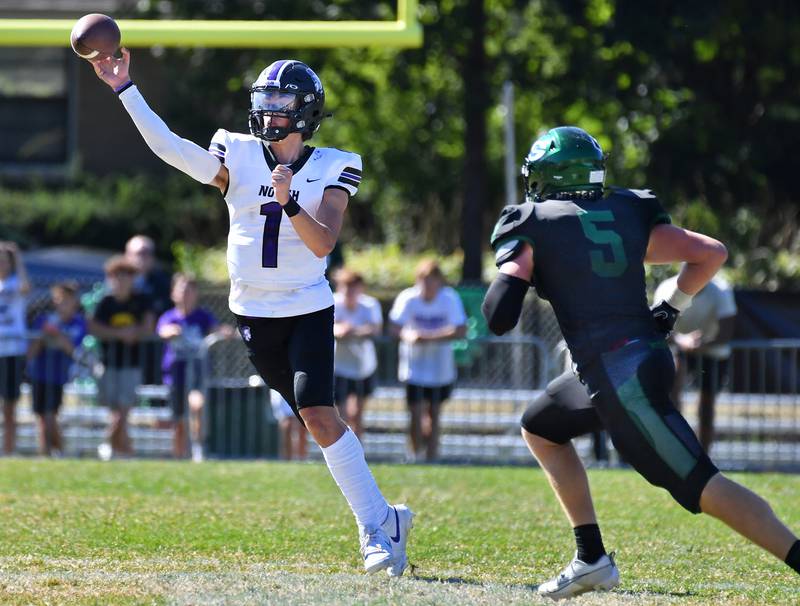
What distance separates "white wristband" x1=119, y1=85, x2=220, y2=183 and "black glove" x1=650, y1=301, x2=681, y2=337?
1.83 m

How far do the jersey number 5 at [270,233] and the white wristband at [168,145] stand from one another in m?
0.26

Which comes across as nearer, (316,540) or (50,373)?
(316,540)

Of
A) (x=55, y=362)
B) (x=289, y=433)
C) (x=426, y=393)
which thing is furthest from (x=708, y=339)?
(x=55, y=362)

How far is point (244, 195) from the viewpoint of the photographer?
554 cm

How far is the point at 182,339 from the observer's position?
11.2 metres

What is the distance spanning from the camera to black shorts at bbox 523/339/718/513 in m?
4.69

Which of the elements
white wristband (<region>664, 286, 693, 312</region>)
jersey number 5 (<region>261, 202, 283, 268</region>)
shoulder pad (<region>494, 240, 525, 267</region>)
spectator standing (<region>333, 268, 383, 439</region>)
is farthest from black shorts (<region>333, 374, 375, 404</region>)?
shoulder pad (<region>494, 240, 525, 267</region>)

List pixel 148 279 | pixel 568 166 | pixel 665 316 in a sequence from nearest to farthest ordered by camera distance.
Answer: pixel 568 166 < pixel 665 316 < pixel 148 279

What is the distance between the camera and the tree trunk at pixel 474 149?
16.6 metres

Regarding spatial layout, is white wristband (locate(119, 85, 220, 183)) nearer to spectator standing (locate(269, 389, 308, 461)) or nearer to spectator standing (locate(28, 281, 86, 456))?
spectator standing (locate(269, 389, 308, 461))

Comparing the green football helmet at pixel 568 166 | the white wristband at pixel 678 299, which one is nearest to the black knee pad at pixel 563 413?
the white wristband at pixel 678 299

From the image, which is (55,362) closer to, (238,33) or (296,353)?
(238,33)

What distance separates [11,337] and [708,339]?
5714mm

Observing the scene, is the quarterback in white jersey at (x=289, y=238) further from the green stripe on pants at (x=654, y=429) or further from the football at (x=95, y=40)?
the green stripe on pants at (x=654, y=429)
